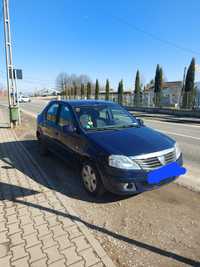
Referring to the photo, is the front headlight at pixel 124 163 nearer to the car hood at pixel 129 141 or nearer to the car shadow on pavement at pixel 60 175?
the car hood at pixel 129 141

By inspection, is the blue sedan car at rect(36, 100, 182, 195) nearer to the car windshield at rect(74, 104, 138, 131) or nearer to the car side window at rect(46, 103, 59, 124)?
the car windshield at rect(74, 104, 138, 131)

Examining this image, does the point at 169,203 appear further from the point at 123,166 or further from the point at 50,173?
the point at 50,173

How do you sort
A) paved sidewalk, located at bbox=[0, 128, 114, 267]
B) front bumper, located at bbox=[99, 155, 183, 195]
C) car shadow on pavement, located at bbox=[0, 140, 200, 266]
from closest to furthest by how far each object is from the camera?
1. paved sidewalk, located at bbox=[0, 128, 114, 267]
2. car shadow on pavement, located at bbox=[0, 140, 200, 266]
3. front bumper, located at bbox=[99, 155, 183, 195]

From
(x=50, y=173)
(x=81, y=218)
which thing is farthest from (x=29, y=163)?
(x=81, y=218)

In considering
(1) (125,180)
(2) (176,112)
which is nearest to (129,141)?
(1) (125,180)

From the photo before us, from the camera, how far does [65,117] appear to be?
4613mm

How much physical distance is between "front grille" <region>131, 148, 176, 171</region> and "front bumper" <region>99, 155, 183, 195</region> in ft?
0.37

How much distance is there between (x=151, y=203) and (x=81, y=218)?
115 centimetres

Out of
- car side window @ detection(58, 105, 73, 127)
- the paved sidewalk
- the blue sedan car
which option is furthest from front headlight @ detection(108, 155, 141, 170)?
car side window @ detection(58, 105, 73, 127)

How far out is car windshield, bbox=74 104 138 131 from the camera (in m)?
4.12

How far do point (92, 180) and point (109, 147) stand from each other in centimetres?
70

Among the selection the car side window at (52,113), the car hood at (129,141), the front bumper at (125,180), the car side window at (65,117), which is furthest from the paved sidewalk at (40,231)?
the car side window at (52,113)

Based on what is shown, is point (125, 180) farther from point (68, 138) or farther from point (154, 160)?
point (68, 138)

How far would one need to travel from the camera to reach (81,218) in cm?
304
